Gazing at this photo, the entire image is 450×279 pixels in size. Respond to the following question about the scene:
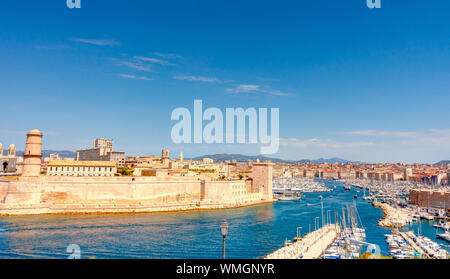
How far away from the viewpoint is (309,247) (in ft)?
37.6

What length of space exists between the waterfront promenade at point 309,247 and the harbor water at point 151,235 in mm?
774

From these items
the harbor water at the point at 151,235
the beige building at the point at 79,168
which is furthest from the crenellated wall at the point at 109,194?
the beige building at the point at 79,168

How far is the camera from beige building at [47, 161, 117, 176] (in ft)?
78.3

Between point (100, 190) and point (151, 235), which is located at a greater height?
point (100, 190)

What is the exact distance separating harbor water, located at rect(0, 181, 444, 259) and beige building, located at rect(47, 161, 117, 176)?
7673 mm

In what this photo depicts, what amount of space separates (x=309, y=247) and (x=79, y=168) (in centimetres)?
1975

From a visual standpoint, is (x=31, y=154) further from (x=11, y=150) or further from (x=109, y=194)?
(x=11, y=150)

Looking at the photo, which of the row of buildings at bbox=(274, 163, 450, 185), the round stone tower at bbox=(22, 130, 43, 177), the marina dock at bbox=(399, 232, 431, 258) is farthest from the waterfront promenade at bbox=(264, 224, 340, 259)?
the row of buildings at bbox=(274, 163, 450, 185)

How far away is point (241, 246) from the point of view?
39.7 feet

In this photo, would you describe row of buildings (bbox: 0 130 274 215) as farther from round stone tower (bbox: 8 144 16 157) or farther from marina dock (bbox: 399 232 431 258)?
round stone tower (bbox: 8 144 16 157)

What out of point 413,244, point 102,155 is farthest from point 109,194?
point 102,155

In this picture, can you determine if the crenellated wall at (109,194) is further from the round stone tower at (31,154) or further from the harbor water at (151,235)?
the harbor water at (151,235)

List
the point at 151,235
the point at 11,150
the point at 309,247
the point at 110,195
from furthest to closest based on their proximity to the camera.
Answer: the point at 11,150 → the point at 110,195 → the point at 151,235 → the point at 309,247

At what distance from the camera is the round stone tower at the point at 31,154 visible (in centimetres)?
1842
